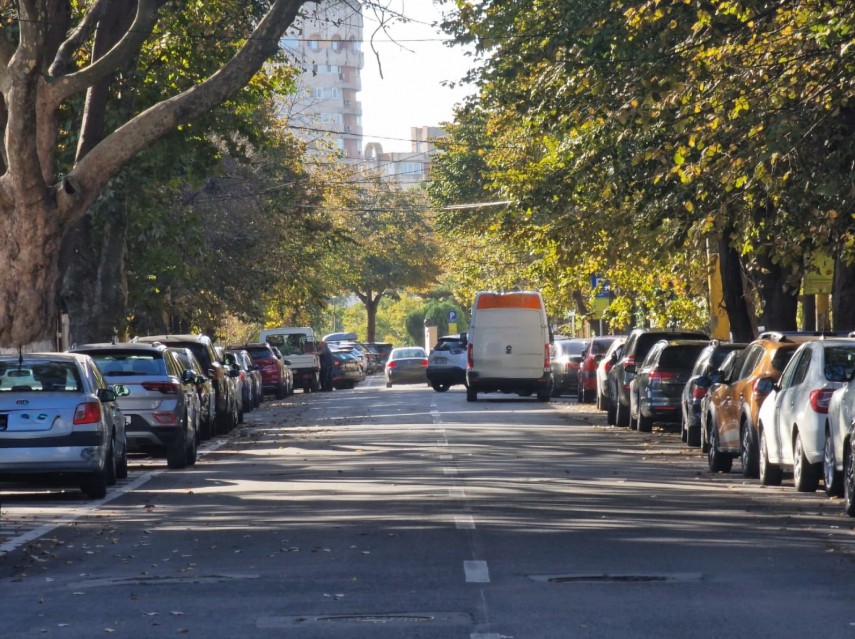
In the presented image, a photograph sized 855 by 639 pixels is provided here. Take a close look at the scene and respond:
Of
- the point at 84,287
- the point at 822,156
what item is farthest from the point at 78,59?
the point at 822,156

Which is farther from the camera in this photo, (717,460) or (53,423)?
(717,460)

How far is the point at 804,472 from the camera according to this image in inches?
651

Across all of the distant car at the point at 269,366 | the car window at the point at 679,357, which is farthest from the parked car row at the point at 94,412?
the distant car at the point at 269,366

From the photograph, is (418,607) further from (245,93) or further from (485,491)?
(245,93)

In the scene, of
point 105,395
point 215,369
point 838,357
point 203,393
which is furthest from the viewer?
point 215,369

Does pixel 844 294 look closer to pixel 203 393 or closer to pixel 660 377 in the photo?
pixel 660 377

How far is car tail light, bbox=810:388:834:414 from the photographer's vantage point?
52.6ft

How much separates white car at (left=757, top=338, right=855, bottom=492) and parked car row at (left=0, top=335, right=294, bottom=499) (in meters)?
6.95

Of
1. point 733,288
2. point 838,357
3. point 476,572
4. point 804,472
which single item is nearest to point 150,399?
point 804,472

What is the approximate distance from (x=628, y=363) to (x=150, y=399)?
12083 millimetres

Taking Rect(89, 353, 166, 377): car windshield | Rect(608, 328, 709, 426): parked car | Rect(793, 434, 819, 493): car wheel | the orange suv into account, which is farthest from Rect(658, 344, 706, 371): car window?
Rect(793, 434, 819, 493): car wheel

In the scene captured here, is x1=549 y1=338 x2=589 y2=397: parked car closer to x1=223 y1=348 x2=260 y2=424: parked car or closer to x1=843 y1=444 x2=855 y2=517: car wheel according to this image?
x1=223 y1=348 x2=260 y2=424: parked car

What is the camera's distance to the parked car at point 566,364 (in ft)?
148

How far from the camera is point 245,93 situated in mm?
29234
